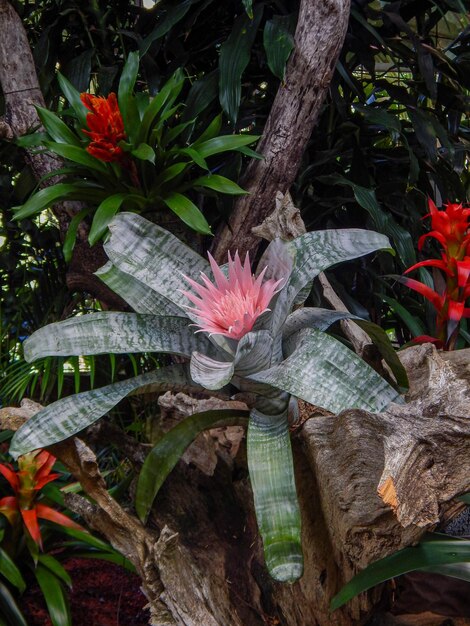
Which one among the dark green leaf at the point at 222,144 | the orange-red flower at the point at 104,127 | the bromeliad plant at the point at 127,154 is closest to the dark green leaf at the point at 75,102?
the bromeliad plant at the point at 127,154

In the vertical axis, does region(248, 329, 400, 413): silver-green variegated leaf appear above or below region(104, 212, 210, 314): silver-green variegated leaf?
below

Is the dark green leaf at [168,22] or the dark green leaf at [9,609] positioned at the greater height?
the dark green leaf at [168,22]

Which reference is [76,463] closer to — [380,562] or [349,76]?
[380,562]

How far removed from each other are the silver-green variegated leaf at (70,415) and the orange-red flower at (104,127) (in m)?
0.60

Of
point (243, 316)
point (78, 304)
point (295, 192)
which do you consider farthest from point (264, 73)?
Answer: point (243, 316)

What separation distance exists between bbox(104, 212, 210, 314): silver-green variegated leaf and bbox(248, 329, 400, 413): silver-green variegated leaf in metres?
0.22

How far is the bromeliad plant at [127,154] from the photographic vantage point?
1.29 m

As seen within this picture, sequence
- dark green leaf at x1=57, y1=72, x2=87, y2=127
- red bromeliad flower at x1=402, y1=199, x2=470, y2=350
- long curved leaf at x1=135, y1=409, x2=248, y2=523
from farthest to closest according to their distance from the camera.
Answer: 1. dark green leaf at x1=57, y1=72, x2=87, y2=127
2. red bromeliad flower at x1=402, y1=199, x2=470, y2=350
3. long curved leaf at x1=135, y1=409, x2=248, y2=523

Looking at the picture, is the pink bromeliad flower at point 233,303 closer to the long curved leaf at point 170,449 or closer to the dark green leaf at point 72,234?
the long curved leaf at point 170,449

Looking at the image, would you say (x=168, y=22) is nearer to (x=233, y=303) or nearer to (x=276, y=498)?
(x=233, y=303)

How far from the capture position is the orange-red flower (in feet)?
4.13

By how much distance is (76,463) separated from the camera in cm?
92

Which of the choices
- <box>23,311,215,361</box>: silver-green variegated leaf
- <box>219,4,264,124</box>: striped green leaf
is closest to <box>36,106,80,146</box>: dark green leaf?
<box>219,4,264,124</box>: striped green leaf

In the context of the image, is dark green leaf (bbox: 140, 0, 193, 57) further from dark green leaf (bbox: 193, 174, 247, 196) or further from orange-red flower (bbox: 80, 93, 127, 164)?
dark green leaf (bbox: 193, 174, 247, 196)
